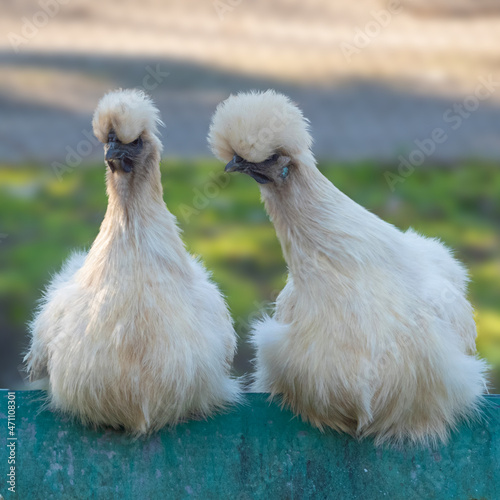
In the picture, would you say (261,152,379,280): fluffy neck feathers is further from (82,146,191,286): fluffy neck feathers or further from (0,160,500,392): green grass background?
(0,160,500,392): green grass background

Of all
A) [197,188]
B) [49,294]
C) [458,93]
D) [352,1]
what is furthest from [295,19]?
[49,294]

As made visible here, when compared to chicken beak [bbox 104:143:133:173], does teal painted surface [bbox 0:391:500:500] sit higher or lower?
lower

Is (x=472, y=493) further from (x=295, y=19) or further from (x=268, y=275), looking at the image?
(x=295, y=19)

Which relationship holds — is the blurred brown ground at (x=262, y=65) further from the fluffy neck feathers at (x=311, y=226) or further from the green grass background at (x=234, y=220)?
the fluffy neck feathers at (x=311, y=226)

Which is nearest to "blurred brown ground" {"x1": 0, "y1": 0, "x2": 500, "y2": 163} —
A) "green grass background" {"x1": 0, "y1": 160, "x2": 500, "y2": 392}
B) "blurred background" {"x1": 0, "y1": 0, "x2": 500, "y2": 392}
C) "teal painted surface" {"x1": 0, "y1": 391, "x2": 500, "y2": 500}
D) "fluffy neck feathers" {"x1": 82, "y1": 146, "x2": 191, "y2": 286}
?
"blurred background" {"x1": 0, "y1": 0, "x2": 500, "y2": 392}

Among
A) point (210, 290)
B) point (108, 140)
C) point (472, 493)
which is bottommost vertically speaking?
point (472, 493)

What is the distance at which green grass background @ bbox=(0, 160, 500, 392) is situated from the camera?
256 inches

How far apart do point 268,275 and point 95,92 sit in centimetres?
290

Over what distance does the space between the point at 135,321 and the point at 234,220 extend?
4409 millimetres

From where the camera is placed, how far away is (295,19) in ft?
29.6

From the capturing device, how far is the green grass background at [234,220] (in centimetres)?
650

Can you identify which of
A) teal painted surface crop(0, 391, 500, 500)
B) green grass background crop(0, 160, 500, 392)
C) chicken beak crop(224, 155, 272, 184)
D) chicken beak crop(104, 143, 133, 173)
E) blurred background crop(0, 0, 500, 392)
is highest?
blurred background crop(0, 0, 500, 392)

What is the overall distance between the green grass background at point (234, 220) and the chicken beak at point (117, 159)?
10.4ft

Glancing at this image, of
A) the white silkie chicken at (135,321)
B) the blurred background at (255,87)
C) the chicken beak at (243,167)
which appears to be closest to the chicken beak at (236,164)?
the chicken beak at (243,167)
